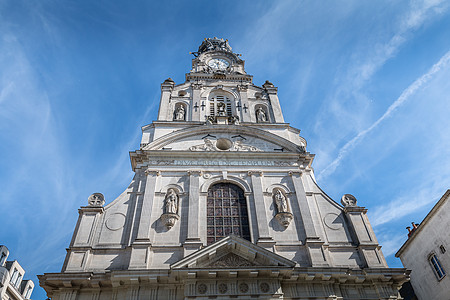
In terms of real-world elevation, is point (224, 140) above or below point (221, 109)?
below

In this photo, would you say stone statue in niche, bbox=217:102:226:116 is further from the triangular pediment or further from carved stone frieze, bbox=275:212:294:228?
the triangular pediment

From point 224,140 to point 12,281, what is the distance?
23362mm

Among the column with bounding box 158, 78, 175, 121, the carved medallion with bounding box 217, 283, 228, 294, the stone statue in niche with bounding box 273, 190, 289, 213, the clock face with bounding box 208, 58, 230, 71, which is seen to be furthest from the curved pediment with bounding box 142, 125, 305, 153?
the clock face with bounding box 208, 58, 230, 71

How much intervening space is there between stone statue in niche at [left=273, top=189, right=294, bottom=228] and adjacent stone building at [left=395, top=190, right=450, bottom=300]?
9.98 m

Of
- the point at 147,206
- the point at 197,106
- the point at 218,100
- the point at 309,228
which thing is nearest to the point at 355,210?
the point at 309,228

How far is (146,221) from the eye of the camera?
15.1 meters

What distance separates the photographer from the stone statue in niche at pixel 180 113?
72.0 ft

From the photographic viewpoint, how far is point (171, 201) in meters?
15.8

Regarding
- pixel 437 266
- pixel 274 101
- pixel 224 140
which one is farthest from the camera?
pixel 274 101

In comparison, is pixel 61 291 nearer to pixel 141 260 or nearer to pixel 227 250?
pixel 141 260

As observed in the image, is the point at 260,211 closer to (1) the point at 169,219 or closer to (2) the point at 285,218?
(2) the point at 285,218

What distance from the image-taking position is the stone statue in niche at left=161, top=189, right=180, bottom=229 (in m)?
15.1

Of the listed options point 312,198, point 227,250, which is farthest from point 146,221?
point 312,198

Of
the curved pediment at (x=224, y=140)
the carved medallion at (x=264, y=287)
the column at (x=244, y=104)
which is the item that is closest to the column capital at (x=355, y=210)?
the curved pediment at (x=224, y=140)
